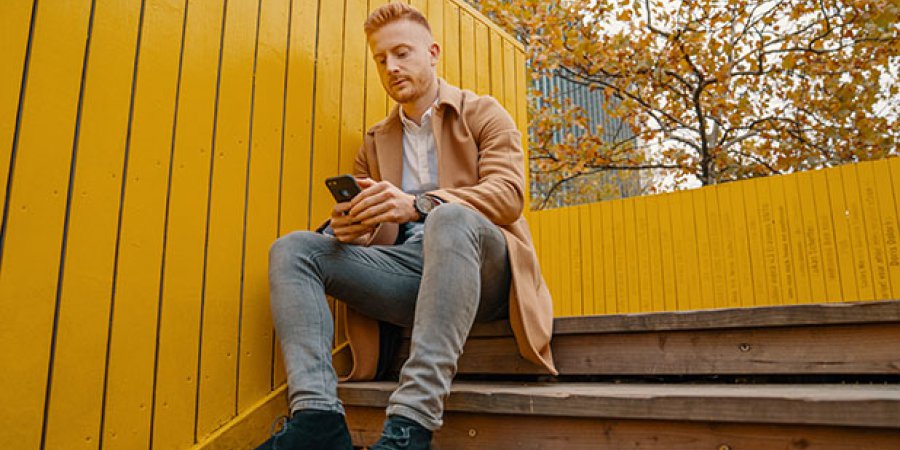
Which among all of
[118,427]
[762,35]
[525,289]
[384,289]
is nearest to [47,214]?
[118,427]

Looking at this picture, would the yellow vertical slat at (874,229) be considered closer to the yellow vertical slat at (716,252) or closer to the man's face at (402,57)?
the yellow vertical slat at (716,252)

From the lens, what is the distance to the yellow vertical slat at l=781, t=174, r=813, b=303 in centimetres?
378

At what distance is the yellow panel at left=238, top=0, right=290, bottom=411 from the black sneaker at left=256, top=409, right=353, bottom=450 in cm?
43

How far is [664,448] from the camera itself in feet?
3.77

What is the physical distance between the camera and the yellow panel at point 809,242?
147 inches

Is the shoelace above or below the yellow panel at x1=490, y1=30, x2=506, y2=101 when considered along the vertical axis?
below

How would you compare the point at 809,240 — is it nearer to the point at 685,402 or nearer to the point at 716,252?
the point at 716,252

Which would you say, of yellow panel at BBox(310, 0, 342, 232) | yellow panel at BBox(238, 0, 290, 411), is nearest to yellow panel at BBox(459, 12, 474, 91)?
yellow panel at BBox(310, 0, 342, 232)

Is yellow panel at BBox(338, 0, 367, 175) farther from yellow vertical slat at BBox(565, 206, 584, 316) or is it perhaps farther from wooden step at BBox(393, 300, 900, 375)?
yellow vertical slat at BBox(565, 206, 584, 316)

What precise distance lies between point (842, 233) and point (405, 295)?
10.1 feet

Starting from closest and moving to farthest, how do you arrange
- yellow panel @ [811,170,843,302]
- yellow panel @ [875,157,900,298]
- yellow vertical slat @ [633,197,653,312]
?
1. yellow panel @ [875,157,900,298]
2. yellow panel @ [811,170,843,302]
3. yellow vertical slat @ [633,197,653,312]

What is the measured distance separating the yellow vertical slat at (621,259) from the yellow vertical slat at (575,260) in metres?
0.28

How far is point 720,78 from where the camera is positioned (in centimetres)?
646

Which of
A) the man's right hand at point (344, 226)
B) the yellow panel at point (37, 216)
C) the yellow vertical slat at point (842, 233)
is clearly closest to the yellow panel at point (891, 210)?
the yellow vertical slat at point (842, 233)
